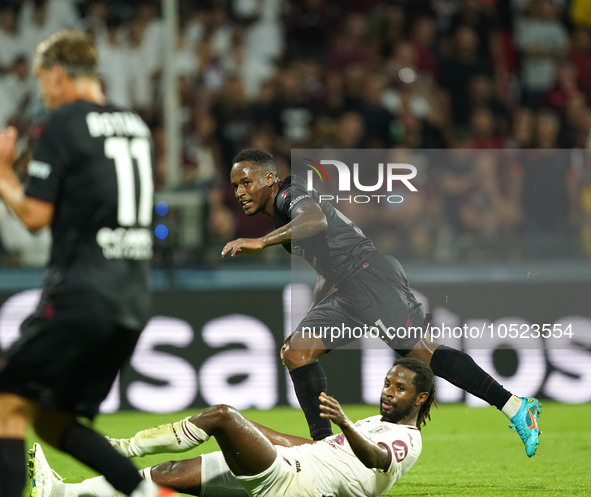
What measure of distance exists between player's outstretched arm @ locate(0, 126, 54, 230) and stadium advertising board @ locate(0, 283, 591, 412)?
15.0ft

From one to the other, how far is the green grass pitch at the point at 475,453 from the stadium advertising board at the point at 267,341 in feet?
0.58

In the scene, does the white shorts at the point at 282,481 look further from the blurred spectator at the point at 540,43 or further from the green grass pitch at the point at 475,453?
the blurred spectator at the point at 540,43

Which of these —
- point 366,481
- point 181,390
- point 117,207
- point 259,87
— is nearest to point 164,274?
point 181,390

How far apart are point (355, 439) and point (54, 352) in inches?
52.4

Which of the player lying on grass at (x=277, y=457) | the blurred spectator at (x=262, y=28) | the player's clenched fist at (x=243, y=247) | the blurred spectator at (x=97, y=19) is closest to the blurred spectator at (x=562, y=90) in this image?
the blurred spectator at (x=262, y=28)

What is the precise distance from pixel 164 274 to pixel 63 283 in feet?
15.4

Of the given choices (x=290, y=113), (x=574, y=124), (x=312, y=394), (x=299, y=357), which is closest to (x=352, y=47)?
(x=290, y=113)

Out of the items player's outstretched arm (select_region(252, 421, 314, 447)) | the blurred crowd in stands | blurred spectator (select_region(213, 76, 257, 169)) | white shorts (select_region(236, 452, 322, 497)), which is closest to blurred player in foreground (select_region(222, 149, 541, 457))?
player's outstretched arm (select_region(252, 421, 314, 447))

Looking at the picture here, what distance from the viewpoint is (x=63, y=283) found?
10.7 feet

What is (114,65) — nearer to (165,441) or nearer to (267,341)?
(267,341)

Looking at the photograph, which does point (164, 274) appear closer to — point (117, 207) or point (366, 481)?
point (366, 481)

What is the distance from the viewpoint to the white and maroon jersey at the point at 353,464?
4.18 m

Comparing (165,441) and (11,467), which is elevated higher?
(11,467)

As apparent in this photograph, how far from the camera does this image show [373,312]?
5.08 m
